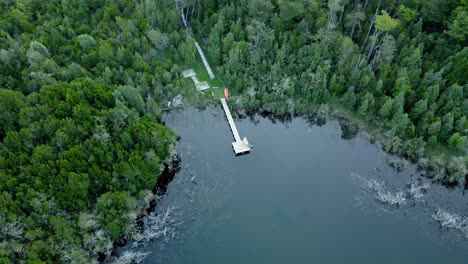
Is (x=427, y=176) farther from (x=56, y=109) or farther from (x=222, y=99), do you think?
(x=56, y=109)

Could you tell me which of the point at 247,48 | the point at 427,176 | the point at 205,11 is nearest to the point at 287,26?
the point at 247,48

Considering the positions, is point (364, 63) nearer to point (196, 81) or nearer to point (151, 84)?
point (196, 81)

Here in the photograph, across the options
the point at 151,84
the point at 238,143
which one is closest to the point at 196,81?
the point at 151,84

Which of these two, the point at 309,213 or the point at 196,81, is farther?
the point at 196,81

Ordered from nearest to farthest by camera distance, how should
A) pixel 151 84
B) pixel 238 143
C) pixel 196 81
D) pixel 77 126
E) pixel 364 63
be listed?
pixel 77 126 → pixel 238 143 → pixel 151 84 → pixel 364 63 → pixel 196 81

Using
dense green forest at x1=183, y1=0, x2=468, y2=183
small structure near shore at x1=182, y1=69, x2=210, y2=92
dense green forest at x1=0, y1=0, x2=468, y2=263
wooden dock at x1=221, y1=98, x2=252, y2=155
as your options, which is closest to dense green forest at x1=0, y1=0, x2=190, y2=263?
dense green forest at x1=0, y1=0, x2=468, y2=263

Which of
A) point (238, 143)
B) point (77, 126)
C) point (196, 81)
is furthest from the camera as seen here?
point (196, 81)

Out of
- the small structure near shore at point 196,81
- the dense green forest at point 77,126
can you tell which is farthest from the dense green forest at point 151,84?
the small structure near shore at point 196,81
